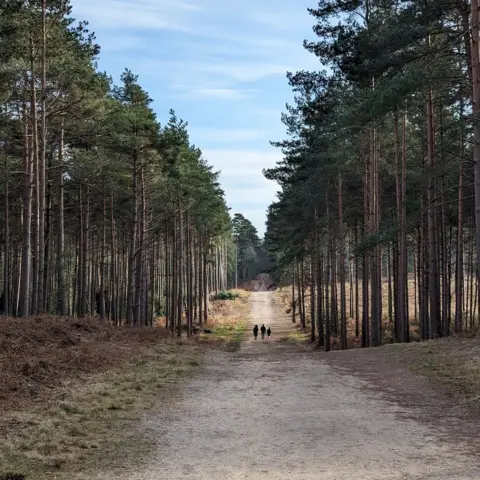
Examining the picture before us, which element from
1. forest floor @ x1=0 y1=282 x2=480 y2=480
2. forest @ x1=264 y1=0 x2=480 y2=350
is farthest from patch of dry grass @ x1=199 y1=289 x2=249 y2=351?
forest floor @ x1=0 y1=282 x2=480 y2=480

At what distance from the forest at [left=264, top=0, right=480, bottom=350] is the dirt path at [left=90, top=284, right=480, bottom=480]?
20.3 feet

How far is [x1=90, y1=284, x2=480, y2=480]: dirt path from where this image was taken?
18.0 ft

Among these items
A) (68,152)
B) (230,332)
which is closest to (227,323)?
A: (230,332)

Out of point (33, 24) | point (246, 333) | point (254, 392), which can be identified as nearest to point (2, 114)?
point (33, 24)

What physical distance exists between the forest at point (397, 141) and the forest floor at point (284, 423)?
15.5 feet

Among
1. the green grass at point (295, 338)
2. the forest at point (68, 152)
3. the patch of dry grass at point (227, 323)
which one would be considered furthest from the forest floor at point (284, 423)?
the green grass at point (295, 338)

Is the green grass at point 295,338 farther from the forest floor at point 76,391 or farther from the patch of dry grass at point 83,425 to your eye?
the patch of dry grass at point 83,425

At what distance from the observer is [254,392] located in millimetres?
10672

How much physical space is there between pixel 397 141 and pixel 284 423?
1657 centimetres

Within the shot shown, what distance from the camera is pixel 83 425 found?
7410 millimetres

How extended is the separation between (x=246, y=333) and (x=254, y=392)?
3180cm

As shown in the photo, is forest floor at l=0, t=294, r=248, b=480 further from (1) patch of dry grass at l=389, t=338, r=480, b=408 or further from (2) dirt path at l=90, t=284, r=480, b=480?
(1) patch of dry grass at l=389, t=338, r=480, b=408

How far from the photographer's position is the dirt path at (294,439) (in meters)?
5.48

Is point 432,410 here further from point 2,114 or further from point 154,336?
point 2,114
